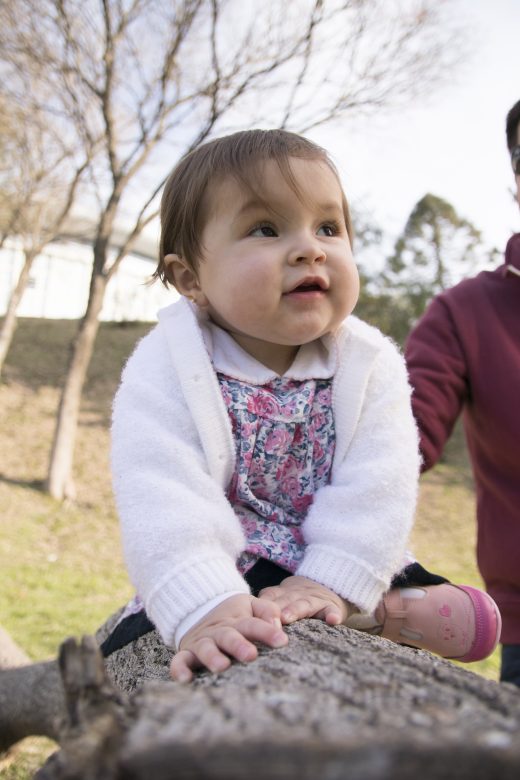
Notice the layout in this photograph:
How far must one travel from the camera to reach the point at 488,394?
2311 mm

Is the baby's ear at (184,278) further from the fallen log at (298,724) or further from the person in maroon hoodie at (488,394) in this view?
the fallen log at (298,724)

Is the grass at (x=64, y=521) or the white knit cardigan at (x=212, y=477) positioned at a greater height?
the white knit cardigan at (x=212, y=477)

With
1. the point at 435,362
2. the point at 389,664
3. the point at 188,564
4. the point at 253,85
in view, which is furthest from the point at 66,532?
the point at 389,664

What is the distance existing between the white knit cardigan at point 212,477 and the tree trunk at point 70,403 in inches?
266

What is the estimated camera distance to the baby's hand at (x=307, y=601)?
1.27 m

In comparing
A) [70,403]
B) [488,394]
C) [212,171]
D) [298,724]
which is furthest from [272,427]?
[70,403]

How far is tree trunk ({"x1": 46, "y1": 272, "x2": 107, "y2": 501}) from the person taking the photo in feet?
26.8

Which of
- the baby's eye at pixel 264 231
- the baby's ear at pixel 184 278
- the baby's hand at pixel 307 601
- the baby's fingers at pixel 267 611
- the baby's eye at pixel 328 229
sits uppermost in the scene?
the baby's eye at pixel 328 229

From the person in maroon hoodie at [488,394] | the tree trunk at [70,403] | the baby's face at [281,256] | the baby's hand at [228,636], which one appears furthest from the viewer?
the tree trunk at [70,403]

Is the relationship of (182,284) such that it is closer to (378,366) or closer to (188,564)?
(378,366)

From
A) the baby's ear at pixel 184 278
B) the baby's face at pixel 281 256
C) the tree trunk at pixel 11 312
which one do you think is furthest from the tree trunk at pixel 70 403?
the baby's face at pixel 281 256

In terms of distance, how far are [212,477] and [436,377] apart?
1057 mm

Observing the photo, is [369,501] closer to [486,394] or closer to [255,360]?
[255,360]

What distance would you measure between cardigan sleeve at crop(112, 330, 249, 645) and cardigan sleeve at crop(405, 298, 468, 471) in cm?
94
